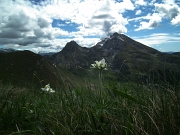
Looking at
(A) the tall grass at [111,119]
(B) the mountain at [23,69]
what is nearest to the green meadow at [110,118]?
(A) the tall grass at [111,119]

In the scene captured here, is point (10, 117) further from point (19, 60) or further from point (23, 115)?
point (19, 60)

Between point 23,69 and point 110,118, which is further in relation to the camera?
point 23,69

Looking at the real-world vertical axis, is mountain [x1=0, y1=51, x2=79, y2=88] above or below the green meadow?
below

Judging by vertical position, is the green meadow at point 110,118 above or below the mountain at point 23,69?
above

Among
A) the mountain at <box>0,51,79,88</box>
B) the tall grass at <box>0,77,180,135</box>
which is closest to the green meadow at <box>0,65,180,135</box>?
the tall grass at <box>0,77,180,135</box>

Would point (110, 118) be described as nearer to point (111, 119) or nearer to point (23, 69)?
point (111, 119)

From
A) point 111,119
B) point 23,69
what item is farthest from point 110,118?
point 23,69

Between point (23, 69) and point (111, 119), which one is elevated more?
point (111, 119)

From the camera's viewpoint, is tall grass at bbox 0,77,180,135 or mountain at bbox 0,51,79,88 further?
mountain at bbox 0,51,79,88

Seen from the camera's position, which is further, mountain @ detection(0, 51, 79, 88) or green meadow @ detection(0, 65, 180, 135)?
mountain @ detection(0, 51, 79, 88)

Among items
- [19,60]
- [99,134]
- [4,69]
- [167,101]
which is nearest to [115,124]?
[99,134]

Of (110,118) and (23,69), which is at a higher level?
(110,118)

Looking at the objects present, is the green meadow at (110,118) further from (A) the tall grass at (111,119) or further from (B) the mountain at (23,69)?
(B) the mountain at (23,69)

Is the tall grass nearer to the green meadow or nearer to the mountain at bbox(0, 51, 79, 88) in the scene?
the green meadow
